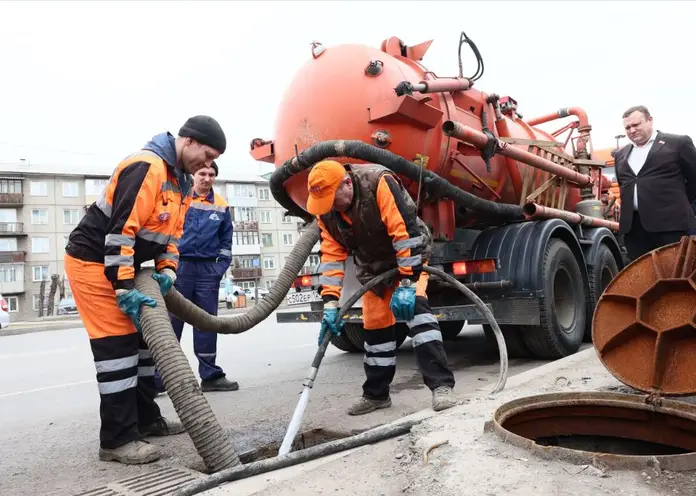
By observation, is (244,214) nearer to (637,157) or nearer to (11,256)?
(11,256)

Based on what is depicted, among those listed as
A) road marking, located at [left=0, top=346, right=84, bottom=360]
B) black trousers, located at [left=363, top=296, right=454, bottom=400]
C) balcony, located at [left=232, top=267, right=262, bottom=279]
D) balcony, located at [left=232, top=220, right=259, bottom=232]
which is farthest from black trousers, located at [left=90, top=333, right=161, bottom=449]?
balcony, located at [left=232, top=220, right=259, bottom=232]

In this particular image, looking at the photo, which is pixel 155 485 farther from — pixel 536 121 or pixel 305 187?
pixel 536 121

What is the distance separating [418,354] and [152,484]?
1581 millimetres

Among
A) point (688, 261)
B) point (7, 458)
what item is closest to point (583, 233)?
point (688, 261)

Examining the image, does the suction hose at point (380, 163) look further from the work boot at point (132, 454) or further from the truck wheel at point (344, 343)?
the work boot at point (132, 454)

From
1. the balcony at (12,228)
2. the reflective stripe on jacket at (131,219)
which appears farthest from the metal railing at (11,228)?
the reflective stripe on jacket at (131,219)

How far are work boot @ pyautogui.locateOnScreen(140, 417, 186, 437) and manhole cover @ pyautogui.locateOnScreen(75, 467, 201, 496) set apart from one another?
661 mm

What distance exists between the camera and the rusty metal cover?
8.14 feet

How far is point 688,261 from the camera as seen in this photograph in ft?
8.53

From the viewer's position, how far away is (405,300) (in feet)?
10.3

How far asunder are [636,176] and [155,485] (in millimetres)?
3667

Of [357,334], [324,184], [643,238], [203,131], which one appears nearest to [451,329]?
[357,334]

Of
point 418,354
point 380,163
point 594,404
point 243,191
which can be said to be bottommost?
point 594,404

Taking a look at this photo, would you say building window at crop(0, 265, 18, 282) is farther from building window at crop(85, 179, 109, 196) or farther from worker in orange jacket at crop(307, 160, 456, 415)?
worker in orange jacket at crop(307, 160, 456, 415)
